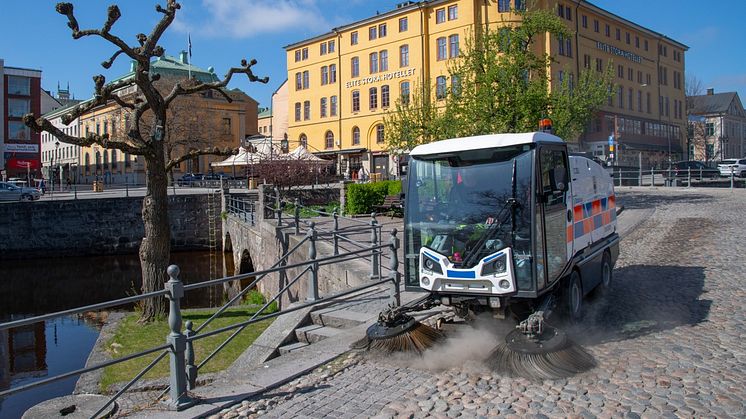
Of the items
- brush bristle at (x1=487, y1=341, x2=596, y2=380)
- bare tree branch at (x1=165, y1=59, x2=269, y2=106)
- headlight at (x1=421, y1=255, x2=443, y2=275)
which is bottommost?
brush bristle at (x1=487, y1=341, x2=596, y2=380)

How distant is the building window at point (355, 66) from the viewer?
56.8m

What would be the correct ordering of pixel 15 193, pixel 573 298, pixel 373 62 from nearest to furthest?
pixel 573 298
pixel 15 193
pixel 373 62

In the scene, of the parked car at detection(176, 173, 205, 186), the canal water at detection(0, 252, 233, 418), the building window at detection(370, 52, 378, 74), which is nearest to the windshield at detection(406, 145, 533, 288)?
the canal water at detection(0, 252, 233, 418)

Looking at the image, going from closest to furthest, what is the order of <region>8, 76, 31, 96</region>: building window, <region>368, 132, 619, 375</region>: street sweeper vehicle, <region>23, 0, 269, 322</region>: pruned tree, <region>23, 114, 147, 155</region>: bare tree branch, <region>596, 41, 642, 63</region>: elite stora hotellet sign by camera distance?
<region>368, 132, 619, 375</region>: street sweeper vehicle → <region>23, 114, 147, 155</region>: bare tree branch → <region>23, 0, 269, 322</region>: pruned tree → <region>596, 41, 642, 63</region>: elite stora hotellet sign → <region>8, 76, 31, 96</region>: building window

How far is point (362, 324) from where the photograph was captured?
8.42m

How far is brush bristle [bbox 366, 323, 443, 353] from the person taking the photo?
22.9ft

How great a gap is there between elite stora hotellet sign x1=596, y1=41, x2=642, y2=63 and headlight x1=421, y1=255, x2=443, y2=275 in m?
52.3

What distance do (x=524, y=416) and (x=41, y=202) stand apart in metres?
34.3

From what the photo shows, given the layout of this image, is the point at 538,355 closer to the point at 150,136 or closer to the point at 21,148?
the point at 150,136

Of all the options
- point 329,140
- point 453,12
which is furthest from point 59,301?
point 329,140

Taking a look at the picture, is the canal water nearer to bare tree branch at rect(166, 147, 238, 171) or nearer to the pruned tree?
the pruned tree

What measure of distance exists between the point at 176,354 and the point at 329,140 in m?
54.9

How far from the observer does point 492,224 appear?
Answer: 22.9 feet

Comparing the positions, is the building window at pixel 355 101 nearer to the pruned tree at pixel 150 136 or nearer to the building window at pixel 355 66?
the building window at pixel 355 66
